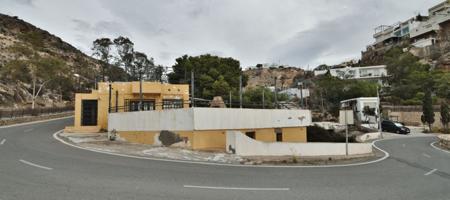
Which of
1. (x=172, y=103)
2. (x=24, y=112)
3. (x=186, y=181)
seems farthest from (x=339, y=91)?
(x=186, y=181)

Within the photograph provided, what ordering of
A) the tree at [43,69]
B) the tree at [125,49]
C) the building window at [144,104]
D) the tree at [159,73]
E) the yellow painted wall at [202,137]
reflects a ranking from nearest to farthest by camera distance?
the yellow painted wall at [202,137]
the building window at [144,104]
the tree at [159,73]
the tree at [43,69]
the tree at [125,49]

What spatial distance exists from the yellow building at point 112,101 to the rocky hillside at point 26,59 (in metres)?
27.9

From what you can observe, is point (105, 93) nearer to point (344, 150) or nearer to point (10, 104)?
point (344, 150)

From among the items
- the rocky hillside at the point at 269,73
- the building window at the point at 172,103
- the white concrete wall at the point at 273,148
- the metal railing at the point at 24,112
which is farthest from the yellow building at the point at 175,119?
the rocky hillside at the point at 269,73

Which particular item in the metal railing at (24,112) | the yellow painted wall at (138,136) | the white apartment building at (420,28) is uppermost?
the white apartment building at (420,28)

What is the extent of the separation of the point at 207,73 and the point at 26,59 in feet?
114

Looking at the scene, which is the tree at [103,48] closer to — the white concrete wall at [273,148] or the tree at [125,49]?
the tree at [125,49]

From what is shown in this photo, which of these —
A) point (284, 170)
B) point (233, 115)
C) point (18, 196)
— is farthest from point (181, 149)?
point (18, 196)

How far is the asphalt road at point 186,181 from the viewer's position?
7.36 metres

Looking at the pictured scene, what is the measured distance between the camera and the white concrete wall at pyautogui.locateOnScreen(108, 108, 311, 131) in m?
17.0

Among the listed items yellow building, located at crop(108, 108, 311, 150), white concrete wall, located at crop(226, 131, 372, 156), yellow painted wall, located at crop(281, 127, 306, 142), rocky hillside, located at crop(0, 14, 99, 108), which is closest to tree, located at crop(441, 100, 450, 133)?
yellow painted wall, located at crop(281, 127, 306, 142)

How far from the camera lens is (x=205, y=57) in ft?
159

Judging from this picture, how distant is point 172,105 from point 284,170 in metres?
19.4

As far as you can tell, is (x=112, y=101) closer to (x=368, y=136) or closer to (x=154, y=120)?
(x=154, y=120)
